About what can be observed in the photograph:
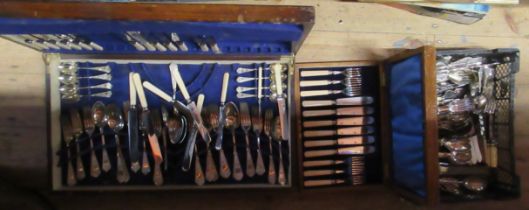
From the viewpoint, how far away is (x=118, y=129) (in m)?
1.03

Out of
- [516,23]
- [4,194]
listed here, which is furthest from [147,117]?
[516,23]

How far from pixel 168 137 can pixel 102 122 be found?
16cm

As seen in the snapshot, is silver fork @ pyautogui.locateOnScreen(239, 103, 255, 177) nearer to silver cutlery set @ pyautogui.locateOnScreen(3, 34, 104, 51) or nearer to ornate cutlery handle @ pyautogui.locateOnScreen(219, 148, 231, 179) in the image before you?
ornate cutlery handle @ pyautogui.locateOnScreen(219, 148, 231, 179)

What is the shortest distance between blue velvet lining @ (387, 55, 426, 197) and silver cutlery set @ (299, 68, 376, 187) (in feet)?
0.25

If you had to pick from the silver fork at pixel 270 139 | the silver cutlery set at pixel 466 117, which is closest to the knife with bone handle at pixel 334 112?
the silver fork at pixel 270 139

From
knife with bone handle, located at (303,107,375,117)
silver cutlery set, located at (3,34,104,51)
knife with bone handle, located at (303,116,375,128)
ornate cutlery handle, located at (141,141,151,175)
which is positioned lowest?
ornate cutlery handle, located at (141,141,151,175)

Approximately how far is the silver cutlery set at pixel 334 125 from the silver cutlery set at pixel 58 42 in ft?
1.76

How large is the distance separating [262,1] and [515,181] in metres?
0.81

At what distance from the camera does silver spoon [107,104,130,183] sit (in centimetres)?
102

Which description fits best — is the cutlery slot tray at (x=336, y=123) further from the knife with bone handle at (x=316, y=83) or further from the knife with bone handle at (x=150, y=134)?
the knife with bone handle at (x=150, y=134)

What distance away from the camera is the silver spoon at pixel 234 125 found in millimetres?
1047

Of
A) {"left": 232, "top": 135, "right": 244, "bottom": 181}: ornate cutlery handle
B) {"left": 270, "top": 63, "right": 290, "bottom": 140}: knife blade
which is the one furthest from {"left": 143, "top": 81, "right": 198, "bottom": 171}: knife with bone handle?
{"left": 270, "top": 63, "right": 290, "bottom": 140}: knife blade

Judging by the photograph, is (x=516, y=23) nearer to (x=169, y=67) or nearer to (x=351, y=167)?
(x=351, y=167)

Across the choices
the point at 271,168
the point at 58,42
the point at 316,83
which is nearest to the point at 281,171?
the point at 271,168
